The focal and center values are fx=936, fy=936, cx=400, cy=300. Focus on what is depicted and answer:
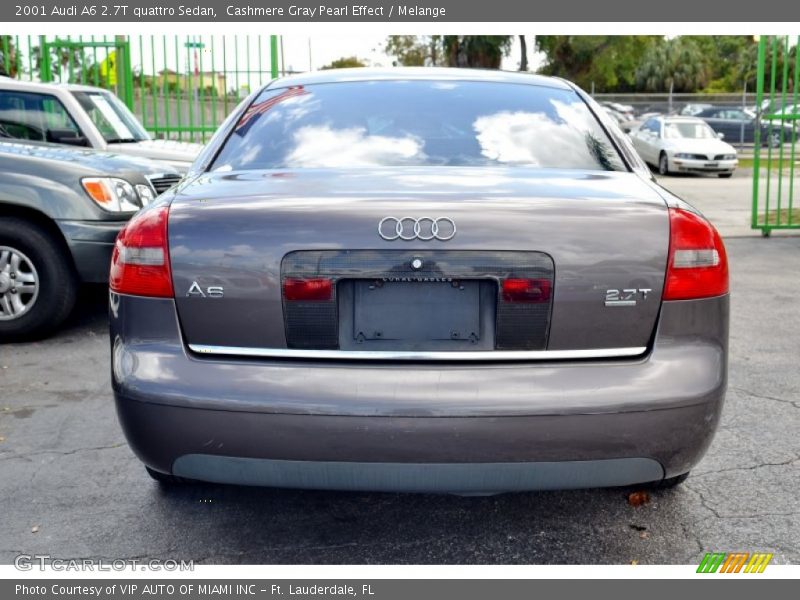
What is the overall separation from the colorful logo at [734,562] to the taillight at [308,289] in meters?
1.49

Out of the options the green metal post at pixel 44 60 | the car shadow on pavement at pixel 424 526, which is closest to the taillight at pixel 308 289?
the car shadow on pavement at pixel 424 526

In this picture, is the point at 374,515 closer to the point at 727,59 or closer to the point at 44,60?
the point at 44,60

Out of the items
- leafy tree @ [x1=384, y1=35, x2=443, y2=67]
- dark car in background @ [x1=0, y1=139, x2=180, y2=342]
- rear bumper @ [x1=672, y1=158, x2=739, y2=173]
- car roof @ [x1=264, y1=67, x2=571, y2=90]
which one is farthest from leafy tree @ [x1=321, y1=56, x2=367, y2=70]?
car roof @ [x1=264, y1=67, x2=571, y2=90]

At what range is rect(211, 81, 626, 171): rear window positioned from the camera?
11.0ft

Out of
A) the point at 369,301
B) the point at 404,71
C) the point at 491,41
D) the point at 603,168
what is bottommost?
the point at 369,301

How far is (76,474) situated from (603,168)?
2419mm

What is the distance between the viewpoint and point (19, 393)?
5.05 metres

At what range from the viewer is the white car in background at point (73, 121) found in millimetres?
7695

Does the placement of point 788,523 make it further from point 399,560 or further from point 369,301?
point 369,301

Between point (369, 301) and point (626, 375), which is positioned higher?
point (369, 301)

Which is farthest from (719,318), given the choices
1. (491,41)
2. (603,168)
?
(491,41)

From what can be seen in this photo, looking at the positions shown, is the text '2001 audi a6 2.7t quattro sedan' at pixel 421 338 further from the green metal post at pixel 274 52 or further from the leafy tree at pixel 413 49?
the leafy tree at pixel 413 49

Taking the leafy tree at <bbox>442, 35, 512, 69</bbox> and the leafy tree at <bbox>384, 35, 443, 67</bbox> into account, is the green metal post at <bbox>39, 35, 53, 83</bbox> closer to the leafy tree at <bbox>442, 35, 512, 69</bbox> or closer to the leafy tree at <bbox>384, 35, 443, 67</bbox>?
the leafy tree at <bbox>442, 35, 512, 69</bbox>

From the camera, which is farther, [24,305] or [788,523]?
[24,305]
